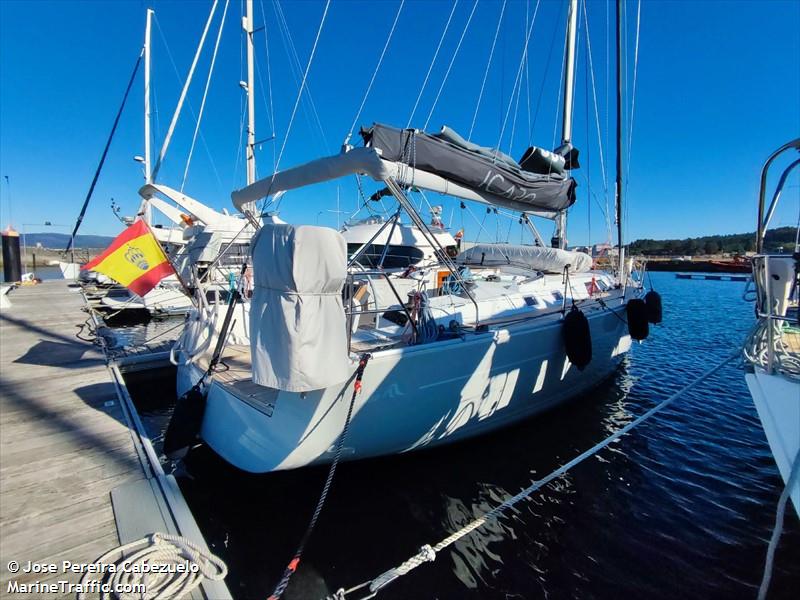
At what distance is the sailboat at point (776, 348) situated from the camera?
271cm

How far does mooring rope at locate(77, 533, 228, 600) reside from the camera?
6.50 ft

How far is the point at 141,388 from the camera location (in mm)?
6703

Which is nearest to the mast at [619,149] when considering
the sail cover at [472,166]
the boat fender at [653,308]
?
the boat fender at [653,308]

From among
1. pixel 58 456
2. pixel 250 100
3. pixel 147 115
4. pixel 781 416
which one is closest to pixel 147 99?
pixel 147 115

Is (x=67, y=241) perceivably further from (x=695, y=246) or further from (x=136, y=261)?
(x=695, y=246)

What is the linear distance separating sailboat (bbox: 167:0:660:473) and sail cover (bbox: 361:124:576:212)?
2 centimetres

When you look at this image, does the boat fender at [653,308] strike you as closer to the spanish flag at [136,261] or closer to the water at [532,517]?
the water at [532,517]

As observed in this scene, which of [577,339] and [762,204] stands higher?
[762,204]

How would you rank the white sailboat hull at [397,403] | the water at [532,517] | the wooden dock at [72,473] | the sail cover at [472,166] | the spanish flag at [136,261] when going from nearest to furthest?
the wooden dock at [72,473], the water at [532,517], the white sailboat hull at [397,403], the sail cover at [472,166], the spanish flag at [136,261]

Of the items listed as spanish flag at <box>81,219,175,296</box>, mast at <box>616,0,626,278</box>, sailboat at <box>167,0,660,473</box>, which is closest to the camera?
sailboat at <box>167,0,660,473</box>

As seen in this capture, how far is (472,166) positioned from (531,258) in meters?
3.19

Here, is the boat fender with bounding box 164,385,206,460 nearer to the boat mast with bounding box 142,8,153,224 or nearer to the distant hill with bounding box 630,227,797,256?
the boat mast with bounding box 142,8,153,224

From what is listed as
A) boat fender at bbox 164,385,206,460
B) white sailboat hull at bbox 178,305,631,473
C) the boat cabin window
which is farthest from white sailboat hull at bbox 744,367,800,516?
the boat cabin window

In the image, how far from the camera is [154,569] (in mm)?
2119
